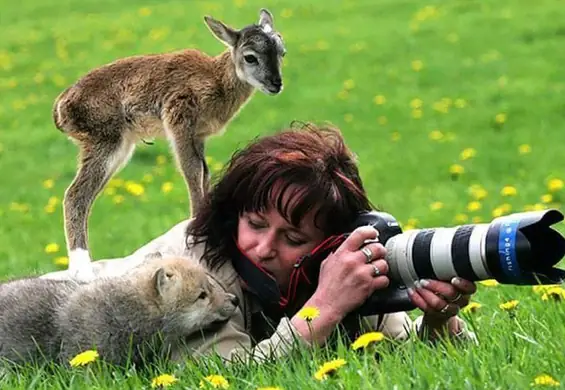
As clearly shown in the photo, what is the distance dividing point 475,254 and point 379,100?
509 inches

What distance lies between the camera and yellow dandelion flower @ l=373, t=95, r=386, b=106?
54.4ft

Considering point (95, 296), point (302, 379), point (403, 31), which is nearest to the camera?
point (302, 379)

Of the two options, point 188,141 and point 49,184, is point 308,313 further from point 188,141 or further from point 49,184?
point 49,184

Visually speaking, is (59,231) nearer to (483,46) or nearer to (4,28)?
(483,46)

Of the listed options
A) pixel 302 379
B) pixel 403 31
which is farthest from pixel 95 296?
pixel 403 31

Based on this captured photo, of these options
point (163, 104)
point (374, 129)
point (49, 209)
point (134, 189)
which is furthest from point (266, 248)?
point (374, 129)

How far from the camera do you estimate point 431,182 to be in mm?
12883

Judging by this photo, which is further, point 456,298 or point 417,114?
point 417,114

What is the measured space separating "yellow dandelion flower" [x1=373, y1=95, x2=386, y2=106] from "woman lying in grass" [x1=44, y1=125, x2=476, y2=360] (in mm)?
11790

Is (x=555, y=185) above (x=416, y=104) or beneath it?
beneath

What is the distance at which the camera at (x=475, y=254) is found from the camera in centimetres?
381

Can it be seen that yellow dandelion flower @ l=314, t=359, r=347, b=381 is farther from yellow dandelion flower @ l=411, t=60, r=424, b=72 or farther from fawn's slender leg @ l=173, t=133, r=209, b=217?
yellow dandelion flower @ l=411, t=60, r=424, b=72

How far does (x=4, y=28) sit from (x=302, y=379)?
74.6 feet

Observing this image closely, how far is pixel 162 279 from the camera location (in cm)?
450
